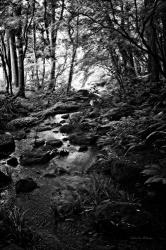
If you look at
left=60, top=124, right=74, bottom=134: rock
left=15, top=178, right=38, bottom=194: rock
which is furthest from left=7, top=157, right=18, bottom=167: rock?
left=60, top=124, right=74, bottom=134: rock

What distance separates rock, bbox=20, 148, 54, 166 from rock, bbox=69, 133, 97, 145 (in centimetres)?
106

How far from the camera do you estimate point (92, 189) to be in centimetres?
441

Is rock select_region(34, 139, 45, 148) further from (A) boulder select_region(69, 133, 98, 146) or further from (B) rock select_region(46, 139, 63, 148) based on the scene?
(A) boulder select_region(69, 133, 98, 146)

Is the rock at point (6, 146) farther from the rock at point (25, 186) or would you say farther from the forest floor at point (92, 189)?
the rock at point (25, 186)

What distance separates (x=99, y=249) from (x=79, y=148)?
4258 mm

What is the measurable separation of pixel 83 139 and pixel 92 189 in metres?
3.48

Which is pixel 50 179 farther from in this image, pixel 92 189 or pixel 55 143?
pixel 55 143

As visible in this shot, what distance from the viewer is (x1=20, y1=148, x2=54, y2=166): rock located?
665 centimetres

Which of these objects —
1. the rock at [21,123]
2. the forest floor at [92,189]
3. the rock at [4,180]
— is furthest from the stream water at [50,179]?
the rock at [21,123]

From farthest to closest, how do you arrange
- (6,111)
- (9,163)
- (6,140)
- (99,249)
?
1. (6,111)
2. (6,140)
3. (9,163)
4. (99,249)

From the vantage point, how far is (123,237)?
3359 mm

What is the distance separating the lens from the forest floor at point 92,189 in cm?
338

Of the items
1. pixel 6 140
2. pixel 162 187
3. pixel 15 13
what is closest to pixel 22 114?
pixel 6 140

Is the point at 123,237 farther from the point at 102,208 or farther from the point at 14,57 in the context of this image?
the point at 14,57
